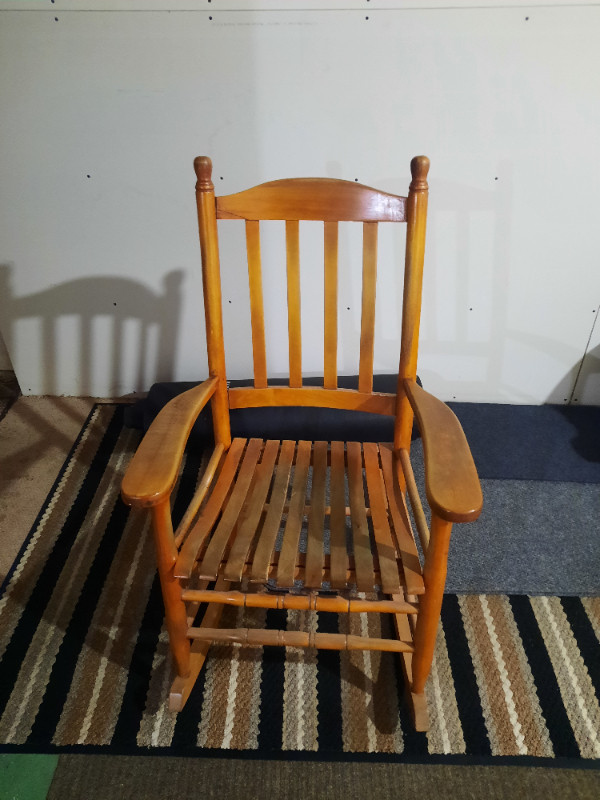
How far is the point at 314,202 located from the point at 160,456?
0.62 metres

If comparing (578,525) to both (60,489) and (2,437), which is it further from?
(2,437)

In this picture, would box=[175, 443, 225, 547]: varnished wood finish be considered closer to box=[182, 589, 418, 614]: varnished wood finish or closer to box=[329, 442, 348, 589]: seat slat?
box=[182, 589, 418, 614]: varnished wood finish

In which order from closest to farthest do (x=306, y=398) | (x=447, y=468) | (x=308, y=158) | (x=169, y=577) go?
(x=447, y=468) → (x=169, y=577) → (x=306, y=398) → (x=308, y=158)

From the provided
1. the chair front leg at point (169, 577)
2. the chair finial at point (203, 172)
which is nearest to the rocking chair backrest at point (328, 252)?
the chair finial at point (203, 172)

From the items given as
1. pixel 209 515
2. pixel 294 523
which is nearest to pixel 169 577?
pixel 209 515

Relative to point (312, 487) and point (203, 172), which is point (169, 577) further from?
point (203, 172)

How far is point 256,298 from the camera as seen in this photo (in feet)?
4.03

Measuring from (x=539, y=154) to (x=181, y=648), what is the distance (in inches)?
64.1

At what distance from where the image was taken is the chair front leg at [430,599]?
0.90 meters

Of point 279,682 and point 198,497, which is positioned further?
point 279,682

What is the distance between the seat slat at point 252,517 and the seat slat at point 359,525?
182 mm

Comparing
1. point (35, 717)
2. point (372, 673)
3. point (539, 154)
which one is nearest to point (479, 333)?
point (539, 154)

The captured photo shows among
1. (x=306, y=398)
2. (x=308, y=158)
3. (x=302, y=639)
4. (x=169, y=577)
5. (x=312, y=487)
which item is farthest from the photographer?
(x=308, y=158)

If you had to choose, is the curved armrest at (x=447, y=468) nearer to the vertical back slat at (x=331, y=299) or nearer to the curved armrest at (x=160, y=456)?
the vertical back slat at (x=331, y=299)
